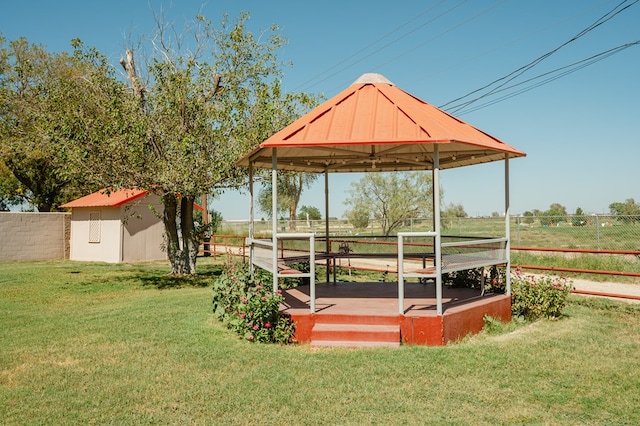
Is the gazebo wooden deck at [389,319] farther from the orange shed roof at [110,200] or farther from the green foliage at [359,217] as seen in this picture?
the green foliage at [359,217]

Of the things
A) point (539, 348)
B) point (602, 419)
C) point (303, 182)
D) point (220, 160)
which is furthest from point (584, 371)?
point (303, 182)

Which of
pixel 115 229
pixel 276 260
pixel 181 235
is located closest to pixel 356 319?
pixel 276 260

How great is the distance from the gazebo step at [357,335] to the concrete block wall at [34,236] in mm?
21916

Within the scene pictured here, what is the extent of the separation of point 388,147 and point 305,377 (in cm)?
560

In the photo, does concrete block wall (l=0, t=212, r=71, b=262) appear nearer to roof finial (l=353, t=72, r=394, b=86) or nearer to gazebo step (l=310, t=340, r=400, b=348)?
roof finial (l=353, t=72, r=394, b=86)

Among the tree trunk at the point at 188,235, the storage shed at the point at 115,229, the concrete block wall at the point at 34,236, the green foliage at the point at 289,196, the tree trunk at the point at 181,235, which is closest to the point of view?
the tree trunk at the point at 181,235

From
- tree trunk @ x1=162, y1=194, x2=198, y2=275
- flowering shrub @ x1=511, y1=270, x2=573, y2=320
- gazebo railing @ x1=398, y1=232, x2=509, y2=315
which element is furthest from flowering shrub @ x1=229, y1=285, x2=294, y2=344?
tree trunk @ x1=162, y1=194, x2=198, y2=275

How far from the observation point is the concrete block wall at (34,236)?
24531mm

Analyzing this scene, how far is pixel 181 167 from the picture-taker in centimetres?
1322

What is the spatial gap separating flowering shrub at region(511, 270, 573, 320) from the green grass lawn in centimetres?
33

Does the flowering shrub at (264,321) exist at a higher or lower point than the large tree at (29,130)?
lower

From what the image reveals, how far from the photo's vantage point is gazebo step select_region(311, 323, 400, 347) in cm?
761

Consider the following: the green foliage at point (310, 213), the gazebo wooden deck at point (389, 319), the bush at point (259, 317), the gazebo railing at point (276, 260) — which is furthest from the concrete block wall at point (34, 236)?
the green foliage at point (310, 213)

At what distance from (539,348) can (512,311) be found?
2.31 m
